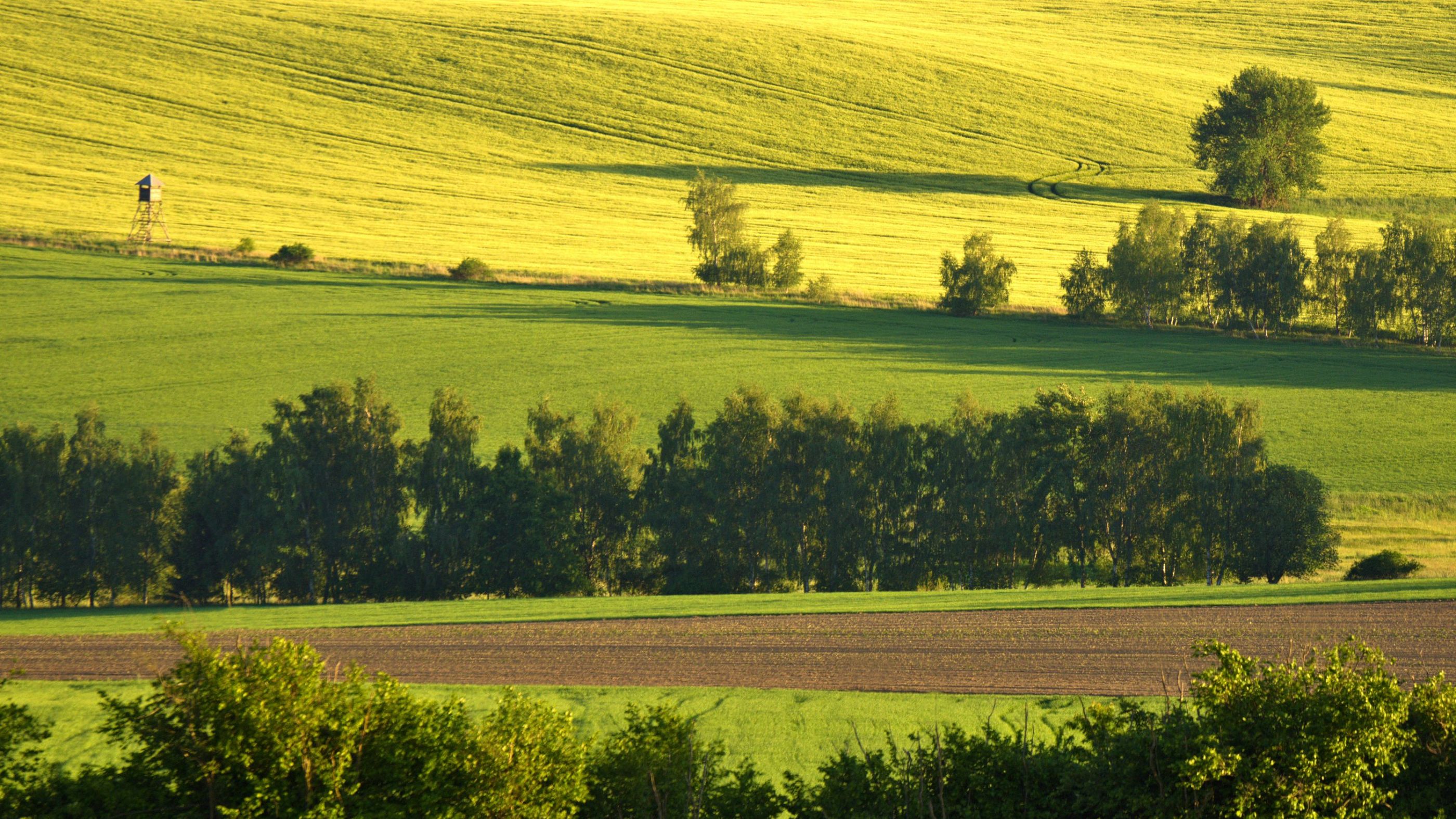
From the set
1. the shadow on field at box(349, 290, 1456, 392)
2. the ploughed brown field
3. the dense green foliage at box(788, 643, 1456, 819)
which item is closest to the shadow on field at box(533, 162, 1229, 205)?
the shadow on field at box(349, 290, 1456, 392)

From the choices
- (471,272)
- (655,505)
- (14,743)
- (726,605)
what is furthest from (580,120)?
(14,743)

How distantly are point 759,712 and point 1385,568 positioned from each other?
24.2 m

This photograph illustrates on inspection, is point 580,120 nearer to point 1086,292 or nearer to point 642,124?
point 642,124

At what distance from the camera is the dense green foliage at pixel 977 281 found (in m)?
74.4

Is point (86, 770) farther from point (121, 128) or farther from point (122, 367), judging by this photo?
point (121, 128)

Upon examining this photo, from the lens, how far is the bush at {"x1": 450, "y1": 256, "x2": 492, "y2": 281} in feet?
254

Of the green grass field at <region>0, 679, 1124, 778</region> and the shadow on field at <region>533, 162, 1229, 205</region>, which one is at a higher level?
the shadow on field at <region>533, 162, 1229, 205</region>

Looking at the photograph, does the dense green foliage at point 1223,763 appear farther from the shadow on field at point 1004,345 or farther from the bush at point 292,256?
the bush at point 292,256

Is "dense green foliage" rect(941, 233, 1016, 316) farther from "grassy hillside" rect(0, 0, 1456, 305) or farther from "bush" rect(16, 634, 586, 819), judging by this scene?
"bush" rect(16, 634, 586, 819)

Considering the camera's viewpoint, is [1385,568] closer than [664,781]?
No

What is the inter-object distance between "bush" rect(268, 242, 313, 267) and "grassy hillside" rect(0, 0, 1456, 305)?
3.03m

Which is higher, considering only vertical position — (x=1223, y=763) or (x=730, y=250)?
(x=730, y=250)

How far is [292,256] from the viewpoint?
257 feet

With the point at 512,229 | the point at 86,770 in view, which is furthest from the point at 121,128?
the point at 86,770
